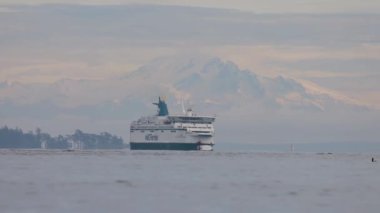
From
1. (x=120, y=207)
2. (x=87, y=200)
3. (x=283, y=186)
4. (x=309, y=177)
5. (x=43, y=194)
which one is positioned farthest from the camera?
(x=309, y=177)

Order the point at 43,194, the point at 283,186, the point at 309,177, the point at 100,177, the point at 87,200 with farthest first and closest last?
1. the point at 309,177
2. the point at 100,177
3. the point at 283,186
4. the point at 43,194
5. the point at 87,200

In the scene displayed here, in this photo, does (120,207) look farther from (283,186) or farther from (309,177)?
(309,177)

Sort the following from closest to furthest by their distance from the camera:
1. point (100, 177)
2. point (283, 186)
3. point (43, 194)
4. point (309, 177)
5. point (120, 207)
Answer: point (120, 207), point (43, 194), point (283, 186), point (100, 177), point (309, 177)

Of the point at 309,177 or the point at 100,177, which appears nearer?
the point at 100,177

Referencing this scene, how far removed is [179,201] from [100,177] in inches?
1278

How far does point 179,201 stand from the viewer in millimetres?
78562

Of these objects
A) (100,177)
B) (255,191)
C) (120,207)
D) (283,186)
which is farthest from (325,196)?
(100,177)

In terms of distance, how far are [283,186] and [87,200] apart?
26.0 metres

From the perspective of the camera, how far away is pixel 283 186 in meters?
99.6

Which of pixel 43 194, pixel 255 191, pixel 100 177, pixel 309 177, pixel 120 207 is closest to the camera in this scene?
pixel 120 207

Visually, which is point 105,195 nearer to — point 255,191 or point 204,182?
point 255,191

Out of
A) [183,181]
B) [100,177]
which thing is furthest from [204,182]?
[100,177]

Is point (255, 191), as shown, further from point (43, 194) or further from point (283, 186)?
point (43, 194)

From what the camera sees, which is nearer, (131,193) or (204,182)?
(131,193)
